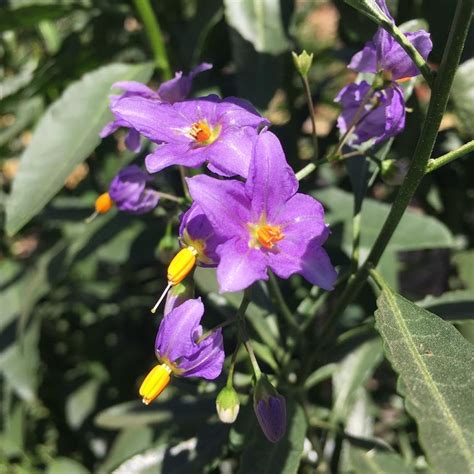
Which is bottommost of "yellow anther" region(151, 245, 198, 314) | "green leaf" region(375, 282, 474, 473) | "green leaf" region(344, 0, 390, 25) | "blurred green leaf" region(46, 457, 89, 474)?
"blurred green leaf" region(46, 457, 89, 474)

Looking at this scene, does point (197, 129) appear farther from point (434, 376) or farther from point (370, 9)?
point (434, 376)

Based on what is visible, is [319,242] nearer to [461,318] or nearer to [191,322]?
[191,322]

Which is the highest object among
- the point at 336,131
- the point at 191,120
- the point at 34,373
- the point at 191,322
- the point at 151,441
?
the point at 191,120

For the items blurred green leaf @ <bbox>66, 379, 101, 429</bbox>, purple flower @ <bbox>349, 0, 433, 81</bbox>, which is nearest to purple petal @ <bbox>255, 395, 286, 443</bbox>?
purple flower @ <bbox>349, 0, 433, 81</bbox>

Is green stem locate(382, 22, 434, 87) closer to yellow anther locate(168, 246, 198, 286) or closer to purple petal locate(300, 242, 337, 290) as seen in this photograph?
purple petal locate(300, 242, 337, 290)

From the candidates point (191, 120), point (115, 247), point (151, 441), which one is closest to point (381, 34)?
point (191, 120)

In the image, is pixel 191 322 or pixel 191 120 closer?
pixel 191 322
